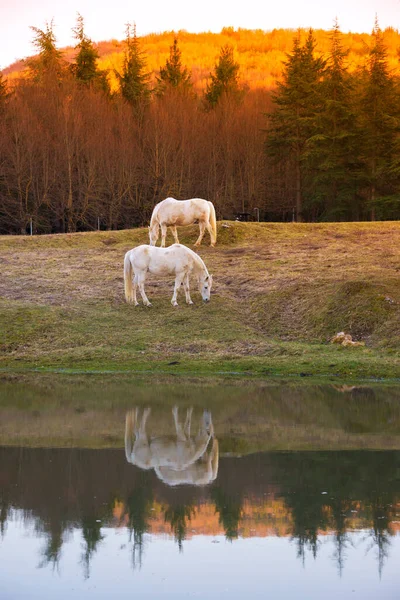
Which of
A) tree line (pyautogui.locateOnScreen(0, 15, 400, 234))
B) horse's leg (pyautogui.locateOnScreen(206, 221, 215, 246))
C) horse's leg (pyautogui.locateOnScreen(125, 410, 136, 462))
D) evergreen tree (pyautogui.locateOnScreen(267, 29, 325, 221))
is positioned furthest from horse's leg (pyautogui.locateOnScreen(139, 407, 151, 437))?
evergreen tree (pyautogui.locateOnScreen(267, 29, 325, 221))

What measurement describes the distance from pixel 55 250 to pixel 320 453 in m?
23.6

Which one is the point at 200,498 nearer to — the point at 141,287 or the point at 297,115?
the point at 141,287

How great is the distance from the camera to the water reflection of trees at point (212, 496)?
703 cm

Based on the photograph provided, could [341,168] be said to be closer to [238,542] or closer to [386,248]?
[386,248]

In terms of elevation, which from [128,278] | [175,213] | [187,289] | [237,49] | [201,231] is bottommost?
[187,289]

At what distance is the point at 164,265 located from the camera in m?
22.4

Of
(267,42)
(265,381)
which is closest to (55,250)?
(265,381)

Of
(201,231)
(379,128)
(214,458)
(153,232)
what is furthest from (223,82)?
(214,458)

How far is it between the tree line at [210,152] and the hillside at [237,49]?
37930 mm

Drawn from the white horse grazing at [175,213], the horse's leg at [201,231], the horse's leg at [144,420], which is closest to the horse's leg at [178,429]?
the horse's leg at [144,420]

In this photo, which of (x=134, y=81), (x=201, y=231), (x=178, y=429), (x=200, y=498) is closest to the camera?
(x=200, y=498)

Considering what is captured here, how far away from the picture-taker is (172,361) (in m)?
18.2

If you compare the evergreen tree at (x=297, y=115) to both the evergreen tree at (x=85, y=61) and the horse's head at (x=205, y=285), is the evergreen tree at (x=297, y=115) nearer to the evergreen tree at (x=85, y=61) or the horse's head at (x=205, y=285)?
the evergreen tree at (x=85, y=61)

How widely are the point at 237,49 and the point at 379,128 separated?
7884 centimetres
